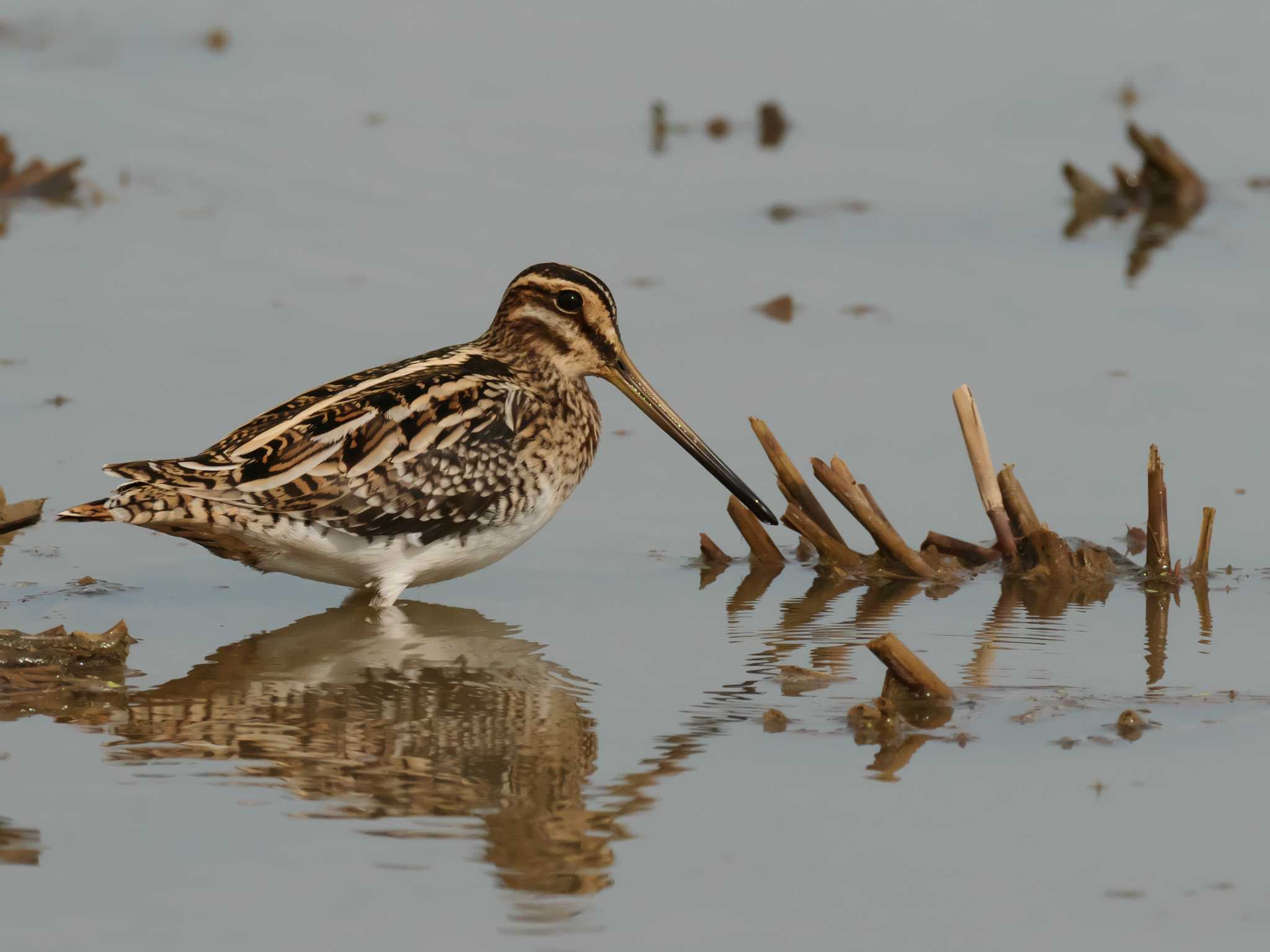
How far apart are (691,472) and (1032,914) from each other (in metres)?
4.57

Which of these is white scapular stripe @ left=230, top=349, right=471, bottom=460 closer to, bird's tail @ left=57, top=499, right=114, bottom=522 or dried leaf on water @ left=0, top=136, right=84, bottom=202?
bird's tail @ left=57, top=499, right=114, bottom=522

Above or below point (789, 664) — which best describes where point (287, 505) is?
above

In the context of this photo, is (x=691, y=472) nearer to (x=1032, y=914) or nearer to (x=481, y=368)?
(x=481, y=368)

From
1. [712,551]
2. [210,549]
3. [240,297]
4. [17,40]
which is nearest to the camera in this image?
[210,549]

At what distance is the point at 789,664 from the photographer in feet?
24.0

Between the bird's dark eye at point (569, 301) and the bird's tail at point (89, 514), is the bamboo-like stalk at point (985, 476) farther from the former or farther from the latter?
the bird's tail at point (89, 514)

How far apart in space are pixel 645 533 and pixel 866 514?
1.14 metres

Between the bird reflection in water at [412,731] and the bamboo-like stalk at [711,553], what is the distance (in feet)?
3.46

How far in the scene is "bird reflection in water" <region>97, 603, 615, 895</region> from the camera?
576 centimetres

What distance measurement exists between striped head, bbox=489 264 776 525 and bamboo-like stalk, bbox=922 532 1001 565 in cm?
67

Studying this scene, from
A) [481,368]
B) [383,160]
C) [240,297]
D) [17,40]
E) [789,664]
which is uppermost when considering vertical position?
[17,40]

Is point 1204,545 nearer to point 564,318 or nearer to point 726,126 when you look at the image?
point 564,318

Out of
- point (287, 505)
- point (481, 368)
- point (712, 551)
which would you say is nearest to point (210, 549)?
point (287, 505)

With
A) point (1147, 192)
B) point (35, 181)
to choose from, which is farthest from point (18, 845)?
point (1147, 192)
